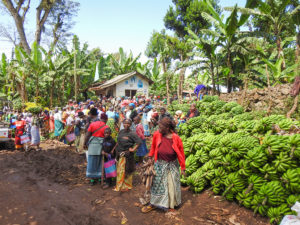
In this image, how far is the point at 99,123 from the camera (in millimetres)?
5109

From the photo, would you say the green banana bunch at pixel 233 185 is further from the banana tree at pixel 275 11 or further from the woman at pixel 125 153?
the banana tree at pixel 275 11

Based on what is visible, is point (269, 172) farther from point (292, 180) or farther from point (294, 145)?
point (294, 145)

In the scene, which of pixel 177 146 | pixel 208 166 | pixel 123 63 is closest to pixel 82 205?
pixel 177 146

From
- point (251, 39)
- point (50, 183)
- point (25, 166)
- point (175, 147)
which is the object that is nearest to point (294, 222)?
point (175, 147)

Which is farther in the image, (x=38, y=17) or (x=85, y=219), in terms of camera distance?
(x=38, y=17)

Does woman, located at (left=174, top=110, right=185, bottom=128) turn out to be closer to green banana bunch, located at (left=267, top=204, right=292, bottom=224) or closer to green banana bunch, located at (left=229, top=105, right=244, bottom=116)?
green banana bunch, located at (left=229, top=105, right=244, bottom=116)

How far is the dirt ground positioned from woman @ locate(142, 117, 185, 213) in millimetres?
267

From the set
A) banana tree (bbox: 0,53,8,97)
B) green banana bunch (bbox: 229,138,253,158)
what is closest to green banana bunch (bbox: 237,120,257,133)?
green banana bunch (bbox: 229,138,253,158)

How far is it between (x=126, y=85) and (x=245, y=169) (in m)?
18.5

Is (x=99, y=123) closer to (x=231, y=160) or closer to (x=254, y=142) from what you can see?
(x=231, y=160)

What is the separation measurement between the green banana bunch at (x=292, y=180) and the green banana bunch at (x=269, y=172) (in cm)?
16

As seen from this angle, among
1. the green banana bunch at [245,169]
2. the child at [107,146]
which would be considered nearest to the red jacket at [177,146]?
the green banana bunch at [245,169]

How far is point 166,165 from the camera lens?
3.83 meters

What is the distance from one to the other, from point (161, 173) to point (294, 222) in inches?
75.9
